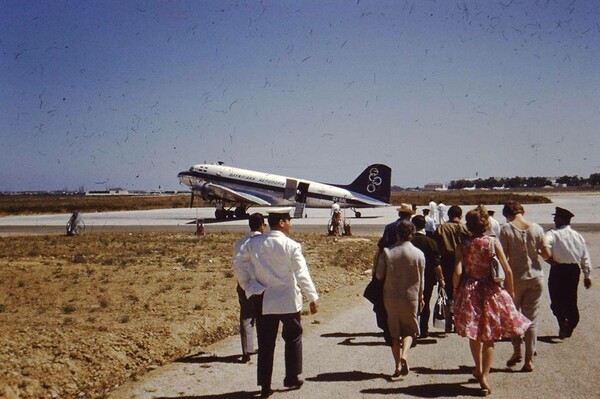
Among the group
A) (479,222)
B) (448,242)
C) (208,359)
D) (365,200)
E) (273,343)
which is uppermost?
(479,222)

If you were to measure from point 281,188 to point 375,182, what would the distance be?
329 inches

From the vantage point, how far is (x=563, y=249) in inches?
317

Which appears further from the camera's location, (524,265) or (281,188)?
(281,188)

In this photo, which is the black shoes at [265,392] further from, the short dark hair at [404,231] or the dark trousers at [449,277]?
the dark trousers at [449,277]

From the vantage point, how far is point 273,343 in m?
5.89

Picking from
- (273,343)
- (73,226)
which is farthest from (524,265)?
(73,226)

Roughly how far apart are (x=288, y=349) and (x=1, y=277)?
Result: 12.1 metres

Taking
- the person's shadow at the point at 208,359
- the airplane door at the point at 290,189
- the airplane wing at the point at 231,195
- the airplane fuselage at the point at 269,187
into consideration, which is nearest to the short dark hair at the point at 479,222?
the person's shadow at the point at 208,359

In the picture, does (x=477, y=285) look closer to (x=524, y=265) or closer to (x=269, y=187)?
(x=524, y=265)

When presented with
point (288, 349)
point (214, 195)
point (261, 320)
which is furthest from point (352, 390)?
point (214, 195)

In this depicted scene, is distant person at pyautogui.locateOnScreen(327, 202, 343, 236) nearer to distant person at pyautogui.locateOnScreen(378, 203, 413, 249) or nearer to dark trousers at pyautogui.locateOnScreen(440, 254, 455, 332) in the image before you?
dark trousers at pyautogui.locateOnScreen(440, 254, 455, 332)

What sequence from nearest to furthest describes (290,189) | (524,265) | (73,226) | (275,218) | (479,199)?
(275,218)
(524,265)
(73,226)
(290,189)
(479,199)

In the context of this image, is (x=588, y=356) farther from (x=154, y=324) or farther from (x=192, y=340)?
(x=154, y=324)

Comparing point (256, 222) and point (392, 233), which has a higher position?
point (256, 222)
